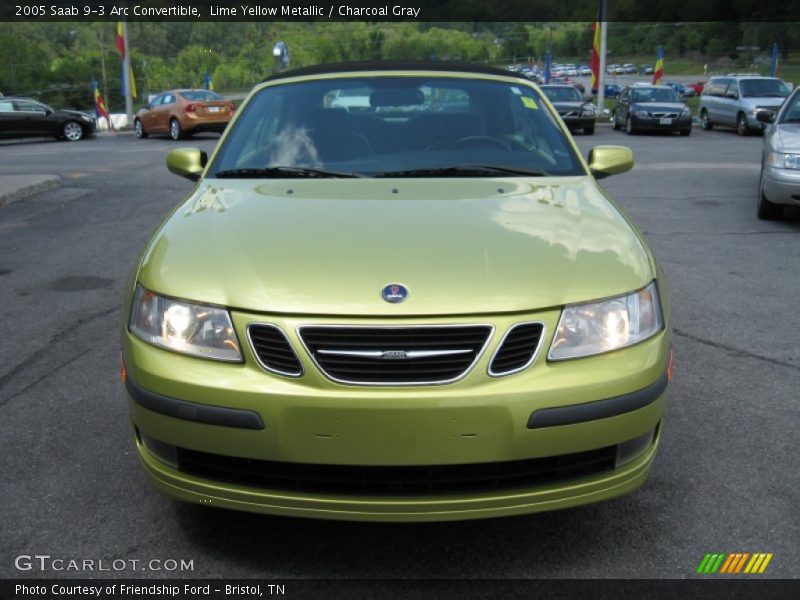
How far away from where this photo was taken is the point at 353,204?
3.34 m

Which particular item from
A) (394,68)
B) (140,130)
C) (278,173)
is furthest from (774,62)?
(278,173)

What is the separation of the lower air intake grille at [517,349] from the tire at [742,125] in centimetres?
2255

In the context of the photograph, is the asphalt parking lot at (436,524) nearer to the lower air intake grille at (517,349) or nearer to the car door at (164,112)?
the lower air intake grille at (517,349)

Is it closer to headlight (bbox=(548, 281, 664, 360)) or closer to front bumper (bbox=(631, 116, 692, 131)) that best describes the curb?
headlight (bbox=(548, 281, 664, 360))

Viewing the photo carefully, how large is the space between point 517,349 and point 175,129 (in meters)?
23.8

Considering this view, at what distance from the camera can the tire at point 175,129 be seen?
974 inches

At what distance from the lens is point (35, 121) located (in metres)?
26.5

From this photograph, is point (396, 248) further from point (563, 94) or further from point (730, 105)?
point (730, 105)

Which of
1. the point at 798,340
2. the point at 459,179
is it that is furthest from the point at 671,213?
the point at 459,179

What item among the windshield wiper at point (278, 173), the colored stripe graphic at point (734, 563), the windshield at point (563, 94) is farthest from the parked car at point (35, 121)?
the colored stripe graphic at point (734, 563)

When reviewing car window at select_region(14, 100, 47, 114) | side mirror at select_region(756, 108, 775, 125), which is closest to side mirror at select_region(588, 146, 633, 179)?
side mirror at select_region(756, 108, 775, 125)

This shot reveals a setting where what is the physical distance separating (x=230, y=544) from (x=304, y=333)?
83 centimetres

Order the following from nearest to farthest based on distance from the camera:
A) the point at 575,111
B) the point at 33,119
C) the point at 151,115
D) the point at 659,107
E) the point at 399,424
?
1. the point at 399,424
2. the point at 659,107
3. the point at 575,111
4. the point at 151,115
5. the point at 33,119

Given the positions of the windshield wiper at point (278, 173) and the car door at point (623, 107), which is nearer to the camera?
the windshield wiper at point (278, 173)
